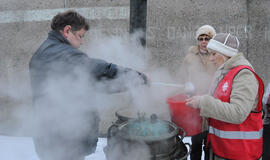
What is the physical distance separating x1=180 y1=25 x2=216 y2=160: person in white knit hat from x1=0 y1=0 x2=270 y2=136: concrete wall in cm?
158

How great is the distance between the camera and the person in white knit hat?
9.05 ft

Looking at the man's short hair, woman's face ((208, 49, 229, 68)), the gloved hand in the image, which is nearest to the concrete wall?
the man's short hair

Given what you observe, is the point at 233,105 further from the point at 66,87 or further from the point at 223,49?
the point at 66,87

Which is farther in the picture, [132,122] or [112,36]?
[112,36]

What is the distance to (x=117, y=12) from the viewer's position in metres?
4.64

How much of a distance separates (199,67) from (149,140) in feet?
5.81

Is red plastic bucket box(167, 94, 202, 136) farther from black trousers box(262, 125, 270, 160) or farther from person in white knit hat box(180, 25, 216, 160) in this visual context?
black trousers box(262, 125, 270, 160)

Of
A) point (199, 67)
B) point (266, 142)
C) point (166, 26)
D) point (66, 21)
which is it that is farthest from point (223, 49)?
point (166, 26)

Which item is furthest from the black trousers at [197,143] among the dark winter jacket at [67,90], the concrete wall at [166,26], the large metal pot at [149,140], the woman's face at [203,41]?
the concrete wall at [166,26]

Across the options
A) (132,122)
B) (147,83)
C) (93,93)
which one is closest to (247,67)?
(147,83)

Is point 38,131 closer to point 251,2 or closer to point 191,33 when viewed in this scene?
point 191,33

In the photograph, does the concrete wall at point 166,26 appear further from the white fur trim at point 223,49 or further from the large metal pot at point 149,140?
the large metal pot at point 149,140

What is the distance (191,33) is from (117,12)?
1.75 meters

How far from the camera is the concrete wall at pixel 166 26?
4539mm
